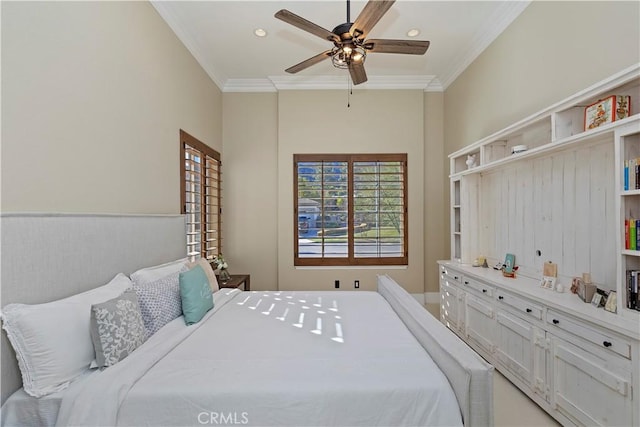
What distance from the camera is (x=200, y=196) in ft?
12.1

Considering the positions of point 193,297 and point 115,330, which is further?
point 193,297

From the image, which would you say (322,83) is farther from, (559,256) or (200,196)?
(559,256)

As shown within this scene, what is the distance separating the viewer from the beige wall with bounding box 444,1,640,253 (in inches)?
75.1

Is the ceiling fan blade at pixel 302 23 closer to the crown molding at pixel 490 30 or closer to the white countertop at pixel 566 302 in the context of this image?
the crown molding at pixel 490 30

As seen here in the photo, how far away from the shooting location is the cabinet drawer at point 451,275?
3.18 m

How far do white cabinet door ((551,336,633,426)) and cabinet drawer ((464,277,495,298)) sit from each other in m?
0.69

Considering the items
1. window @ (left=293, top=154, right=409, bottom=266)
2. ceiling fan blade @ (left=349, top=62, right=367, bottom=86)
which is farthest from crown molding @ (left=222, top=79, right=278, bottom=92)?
ceiling fan blade @ (left=349, top=62, right=367, bottom=86)

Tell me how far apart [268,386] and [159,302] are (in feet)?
3.41

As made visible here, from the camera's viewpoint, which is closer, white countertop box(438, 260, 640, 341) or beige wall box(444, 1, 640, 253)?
white countertop box(438, 260, 640, 341)

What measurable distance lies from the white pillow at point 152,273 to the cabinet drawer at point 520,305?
8.64 ft

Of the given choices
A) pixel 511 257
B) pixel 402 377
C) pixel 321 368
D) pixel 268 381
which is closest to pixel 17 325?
pixel 268 381

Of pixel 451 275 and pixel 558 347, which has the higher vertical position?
pixel 451 275

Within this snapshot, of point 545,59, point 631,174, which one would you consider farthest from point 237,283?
point 545,59

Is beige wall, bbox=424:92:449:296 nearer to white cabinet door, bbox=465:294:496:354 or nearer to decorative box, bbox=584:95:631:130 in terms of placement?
white cabinet door, bbox=465:294:496:354
